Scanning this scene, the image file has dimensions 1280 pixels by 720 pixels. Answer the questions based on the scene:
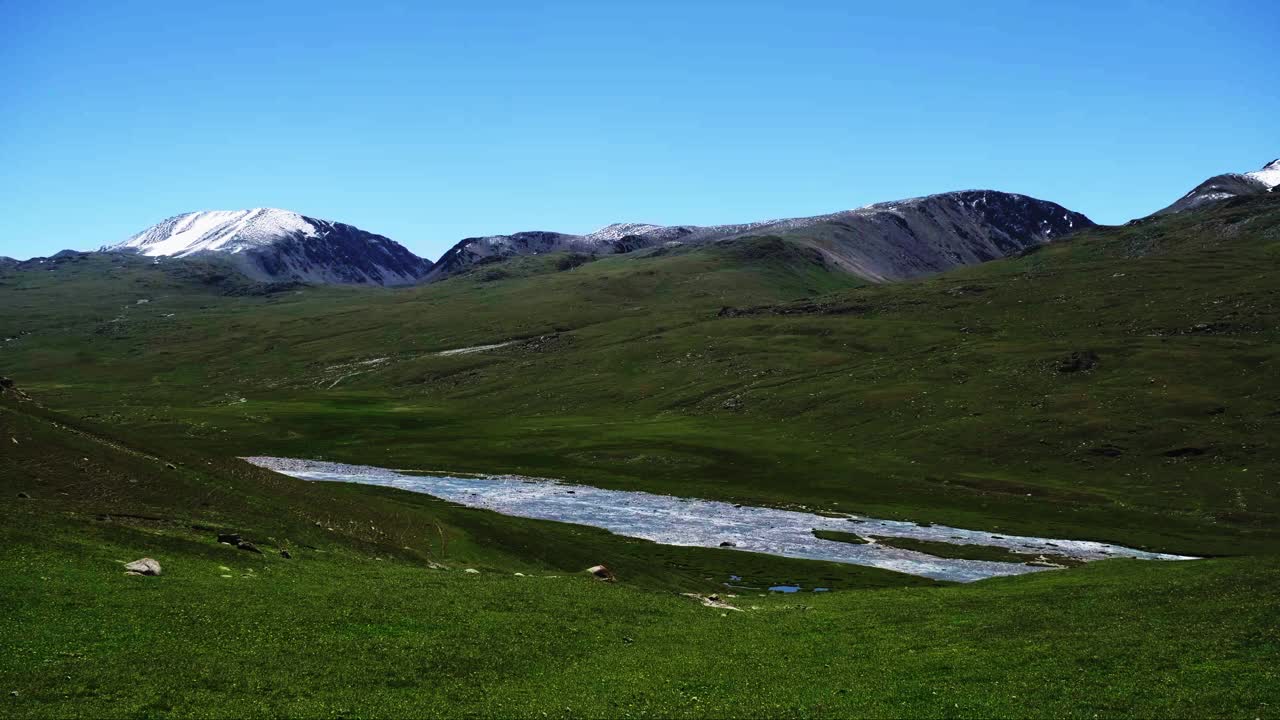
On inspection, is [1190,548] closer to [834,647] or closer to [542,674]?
[834,647]

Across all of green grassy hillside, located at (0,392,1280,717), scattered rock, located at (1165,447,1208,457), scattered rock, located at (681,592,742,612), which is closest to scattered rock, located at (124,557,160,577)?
green grassy hillside, located at (0,392,1280,717)

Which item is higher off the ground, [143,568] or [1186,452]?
[143,568]

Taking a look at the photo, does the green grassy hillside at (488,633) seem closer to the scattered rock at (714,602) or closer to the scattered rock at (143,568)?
the scattered rock at (143,568)

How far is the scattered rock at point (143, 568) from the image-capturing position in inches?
1690

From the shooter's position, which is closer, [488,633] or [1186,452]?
[488,633]

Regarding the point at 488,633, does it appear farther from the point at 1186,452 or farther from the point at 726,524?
the point at 1186,452

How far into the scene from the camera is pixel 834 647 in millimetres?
41875

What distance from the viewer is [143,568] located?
142 feet

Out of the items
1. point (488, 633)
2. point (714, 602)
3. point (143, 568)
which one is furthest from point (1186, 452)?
point (143, 568)

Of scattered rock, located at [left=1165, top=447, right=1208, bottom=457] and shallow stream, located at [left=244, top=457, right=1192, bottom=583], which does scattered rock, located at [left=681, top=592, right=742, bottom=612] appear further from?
scattered rock, located at [left=1165, top=447, right=1208, bottom=457]

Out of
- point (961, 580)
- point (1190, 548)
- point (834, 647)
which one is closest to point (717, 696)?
point (834, 647)

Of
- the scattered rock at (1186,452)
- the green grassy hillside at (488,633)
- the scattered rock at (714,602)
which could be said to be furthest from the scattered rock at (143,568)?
the scattered rock at (1186,452)

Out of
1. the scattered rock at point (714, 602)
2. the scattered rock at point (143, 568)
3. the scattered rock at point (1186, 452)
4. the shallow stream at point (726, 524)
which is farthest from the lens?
the scattered rock at point (1186, 452)

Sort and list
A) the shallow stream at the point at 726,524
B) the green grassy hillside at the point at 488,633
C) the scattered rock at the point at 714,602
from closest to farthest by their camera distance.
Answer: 1. the green grassy hillside at the point at 488,633
2. the scattered rock at the point at 714,602
3. the shallow stream at the point at 726,524
